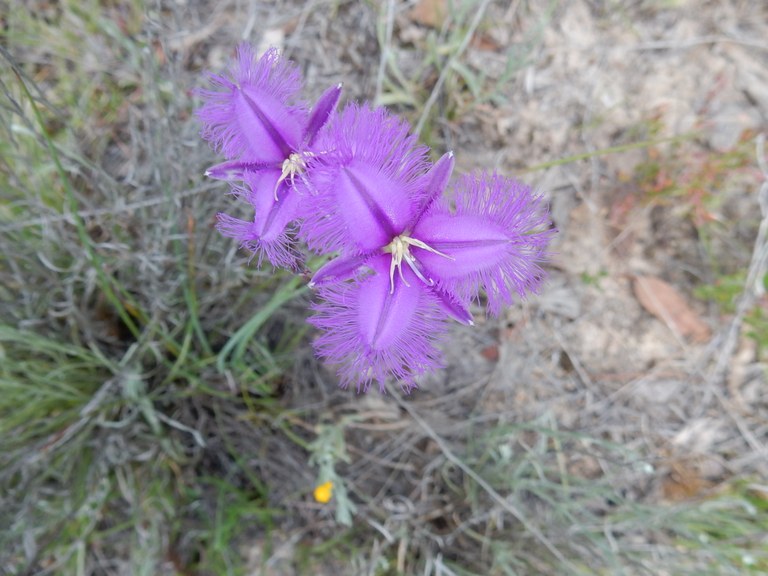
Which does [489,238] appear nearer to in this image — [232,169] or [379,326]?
[379,326]

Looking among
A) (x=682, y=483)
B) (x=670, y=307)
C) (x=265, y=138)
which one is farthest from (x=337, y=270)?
(x=682, y=483)

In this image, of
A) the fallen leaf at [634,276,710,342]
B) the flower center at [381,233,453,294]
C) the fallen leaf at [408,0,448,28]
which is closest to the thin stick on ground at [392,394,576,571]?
the flower center at [381,233,453,294]

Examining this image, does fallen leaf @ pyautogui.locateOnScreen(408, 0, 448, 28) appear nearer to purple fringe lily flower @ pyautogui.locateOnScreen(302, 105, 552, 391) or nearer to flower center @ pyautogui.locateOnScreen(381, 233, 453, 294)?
purple fringe lily flower @ pyautogui.locateOnScreen(302, 105, 552, 391)

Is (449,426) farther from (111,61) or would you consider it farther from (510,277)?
(111,61)

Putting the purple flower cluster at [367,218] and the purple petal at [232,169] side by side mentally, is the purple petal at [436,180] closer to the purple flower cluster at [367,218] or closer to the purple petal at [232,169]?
the purple flower cluster at [367,218]

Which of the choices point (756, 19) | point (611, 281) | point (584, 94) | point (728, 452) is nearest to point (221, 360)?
point (611, 281)

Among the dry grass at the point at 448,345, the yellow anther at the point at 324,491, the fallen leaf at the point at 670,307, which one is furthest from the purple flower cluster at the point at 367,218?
the fallen leaf at the point at 670,307

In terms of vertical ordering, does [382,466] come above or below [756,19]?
below
